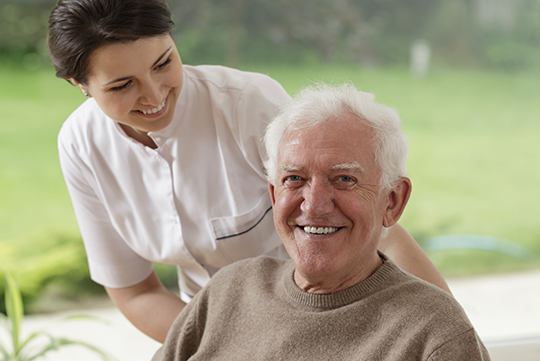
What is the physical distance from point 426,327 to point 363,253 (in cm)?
23

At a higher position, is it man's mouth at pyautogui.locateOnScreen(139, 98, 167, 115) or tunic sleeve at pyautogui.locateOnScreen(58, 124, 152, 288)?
man's mouth at pyautogui.locateOnScreen(139, 98, 167, 115)

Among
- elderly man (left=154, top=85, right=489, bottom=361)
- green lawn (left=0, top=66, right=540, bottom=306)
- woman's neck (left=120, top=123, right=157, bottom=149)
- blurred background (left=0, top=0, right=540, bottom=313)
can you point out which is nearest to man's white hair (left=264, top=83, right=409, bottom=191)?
elderly man (left=154, top=85, right=489, bottom=361)

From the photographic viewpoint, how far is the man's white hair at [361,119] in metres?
1.21

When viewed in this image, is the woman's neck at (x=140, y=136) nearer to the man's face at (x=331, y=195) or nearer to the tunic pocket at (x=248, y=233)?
the tunic pocket at (x=248, y=233)

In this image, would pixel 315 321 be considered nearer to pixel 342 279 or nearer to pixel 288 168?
pixel 342 279

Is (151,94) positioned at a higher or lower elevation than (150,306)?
higher

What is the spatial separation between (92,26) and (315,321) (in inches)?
33.9

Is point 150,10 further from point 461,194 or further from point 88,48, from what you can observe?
point 461,194

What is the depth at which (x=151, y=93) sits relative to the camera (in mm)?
1321

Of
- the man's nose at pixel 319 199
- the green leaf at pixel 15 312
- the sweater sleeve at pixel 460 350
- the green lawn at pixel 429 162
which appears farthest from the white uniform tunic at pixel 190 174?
the green lawn at pixel 429 162

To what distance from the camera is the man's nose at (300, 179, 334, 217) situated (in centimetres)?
118

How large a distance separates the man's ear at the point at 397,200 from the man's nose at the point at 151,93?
2.05 ft

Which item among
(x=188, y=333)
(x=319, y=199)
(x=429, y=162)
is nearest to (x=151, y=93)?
(x=319, y=199)

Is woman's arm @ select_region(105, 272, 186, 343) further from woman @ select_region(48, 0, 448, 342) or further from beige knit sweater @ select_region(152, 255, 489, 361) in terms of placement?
beige knit sweater @ select_region(152, 255, 489, 361)
